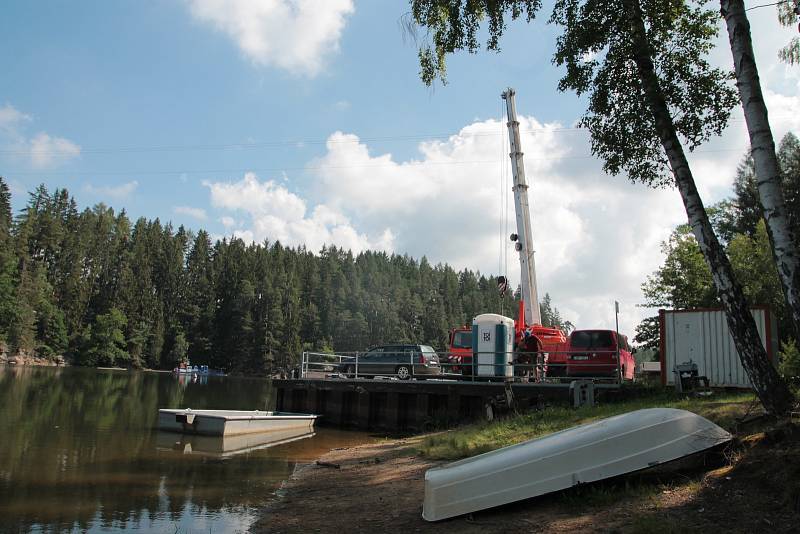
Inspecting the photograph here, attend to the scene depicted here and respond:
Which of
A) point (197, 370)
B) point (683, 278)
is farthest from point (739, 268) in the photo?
point (197, 370)

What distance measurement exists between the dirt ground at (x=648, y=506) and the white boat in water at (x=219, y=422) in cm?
1036

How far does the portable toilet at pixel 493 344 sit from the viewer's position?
66.8 feet

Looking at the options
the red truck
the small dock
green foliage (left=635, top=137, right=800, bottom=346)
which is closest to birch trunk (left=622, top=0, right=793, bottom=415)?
the small dock

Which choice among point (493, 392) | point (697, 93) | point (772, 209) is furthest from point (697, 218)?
point (493, 392)

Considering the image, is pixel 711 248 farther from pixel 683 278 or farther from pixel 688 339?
pixel 683 278

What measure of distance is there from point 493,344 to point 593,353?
331 cm

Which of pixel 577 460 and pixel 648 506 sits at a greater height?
pixel 577 460

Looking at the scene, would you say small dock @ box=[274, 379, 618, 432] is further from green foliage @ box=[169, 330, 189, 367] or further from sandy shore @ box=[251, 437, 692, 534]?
green foliage @ box=[169, 330, 189, 367]

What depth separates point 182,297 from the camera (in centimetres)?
11644

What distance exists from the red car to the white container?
90.4 inches

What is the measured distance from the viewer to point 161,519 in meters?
9.74

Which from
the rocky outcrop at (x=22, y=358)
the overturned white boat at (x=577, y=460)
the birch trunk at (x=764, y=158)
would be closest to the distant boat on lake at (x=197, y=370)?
the rocky outcrop at (x=22, y=358)

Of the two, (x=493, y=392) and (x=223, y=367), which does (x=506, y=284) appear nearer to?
(x=493, y=392)

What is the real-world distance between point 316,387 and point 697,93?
19816mm
